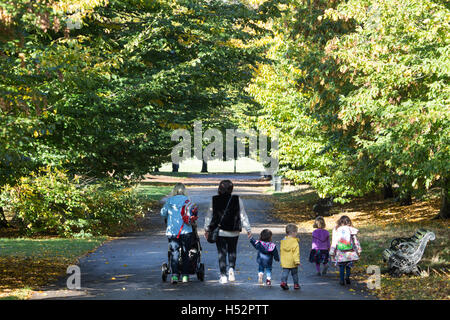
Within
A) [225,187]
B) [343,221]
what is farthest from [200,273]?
[343,221]

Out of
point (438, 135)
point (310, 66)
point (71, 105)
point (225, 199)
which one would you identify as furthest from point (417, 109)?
point (310, 66)

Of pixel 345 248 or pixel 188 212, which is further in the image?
pixel 345 248

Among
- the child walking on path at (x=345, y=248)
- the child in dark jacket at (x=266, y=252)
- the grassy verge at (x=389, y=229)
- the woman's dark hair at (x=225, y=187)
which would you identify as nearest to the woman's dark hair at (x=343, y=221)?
the child walking on path at (x=345, y=248)

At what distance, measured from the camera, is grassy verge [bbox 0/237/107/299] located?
37.7 ft

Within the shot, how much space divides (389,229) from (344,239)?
8967 mm

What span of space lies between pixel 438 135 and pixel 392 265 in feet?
8.06

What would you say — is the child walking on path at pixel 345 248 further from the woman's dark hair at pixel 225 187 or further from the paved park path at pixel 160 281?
the woman's dark hair at pixel 225 187

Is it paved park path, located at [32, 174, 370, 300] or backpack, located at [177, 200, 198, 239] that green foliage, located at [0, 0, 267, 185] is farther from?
backpack, located at [177, 200, 198, 239]

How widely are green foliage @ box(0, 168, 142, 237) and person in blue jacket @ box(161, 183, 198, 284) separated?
26.1 feet

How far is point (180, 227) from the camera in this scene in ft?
37.3

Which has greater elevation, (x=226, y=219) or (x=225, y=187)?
(x=225, y=187)

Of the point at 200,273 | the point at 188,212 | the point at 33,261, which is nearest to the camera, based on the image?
the point at 188,212

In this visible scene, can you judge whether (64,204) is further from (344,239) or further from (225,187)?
(344,239)

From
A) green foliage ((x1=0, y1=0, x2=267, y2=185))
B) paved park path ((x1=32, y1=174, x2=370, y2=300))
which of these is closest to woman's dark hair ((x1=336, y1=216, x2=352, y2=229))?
paved park path ((x1=32, y1=174, x2=370, y2=300))
